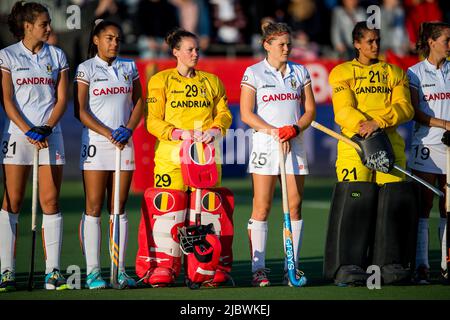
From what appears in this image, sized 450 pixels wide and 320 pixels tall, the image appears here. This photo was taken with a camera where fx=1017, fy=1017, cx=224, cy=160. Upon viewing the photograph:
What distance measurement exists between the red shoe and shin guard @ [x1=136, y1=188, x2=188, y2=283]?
0.21 ft

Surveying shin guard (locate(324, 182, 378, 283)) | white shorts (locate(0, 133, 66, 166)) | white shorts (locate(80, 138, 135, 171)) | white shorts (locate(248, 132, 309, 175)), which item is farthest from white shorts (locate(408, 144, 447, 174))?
white shorts (locate(0, 133, 66, 166))

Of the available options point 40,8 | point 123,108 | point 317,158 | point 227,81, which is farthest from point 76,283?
point 317,158

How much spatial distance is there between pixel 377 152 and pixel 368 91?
0.65 metres

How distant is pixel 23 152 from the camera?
8289 mm

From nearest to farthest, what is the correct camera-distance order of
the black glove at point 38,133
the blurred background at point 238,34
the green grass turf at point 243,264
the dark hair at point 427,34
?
the green grass turf at point 243,264, the black glove at point 38,133, the dark hair at point 427,34, the blurred background at point 238,34

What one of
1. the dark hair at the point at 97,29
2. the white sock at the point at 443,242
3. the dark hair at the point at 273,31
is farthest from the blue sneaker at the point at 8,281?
the white sock at the point at 443,242

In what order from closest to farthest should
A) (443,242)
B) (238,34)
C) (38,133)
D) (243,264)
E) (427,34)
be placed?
(38,133)
(443,242)
(427,34)
(243,264)
(238,34)

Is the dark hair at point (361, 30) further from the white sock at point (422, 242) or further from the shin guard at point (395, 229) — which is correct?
the white sock at point (422, 242)

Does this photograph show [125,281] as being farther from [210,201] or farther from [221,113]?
[221,113]

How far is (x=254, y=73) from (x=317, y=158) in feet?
31.6

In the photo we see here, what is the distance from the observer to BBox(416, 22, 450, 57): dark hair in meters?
8.91

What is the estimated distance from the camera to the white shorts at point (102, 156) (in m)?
8.37

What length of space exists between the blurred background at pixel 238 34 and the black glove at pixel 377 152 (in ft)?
26.4

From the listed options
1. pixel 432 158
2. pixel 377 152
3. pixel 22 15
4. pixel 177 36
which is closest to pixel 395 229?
pixel 377 152
